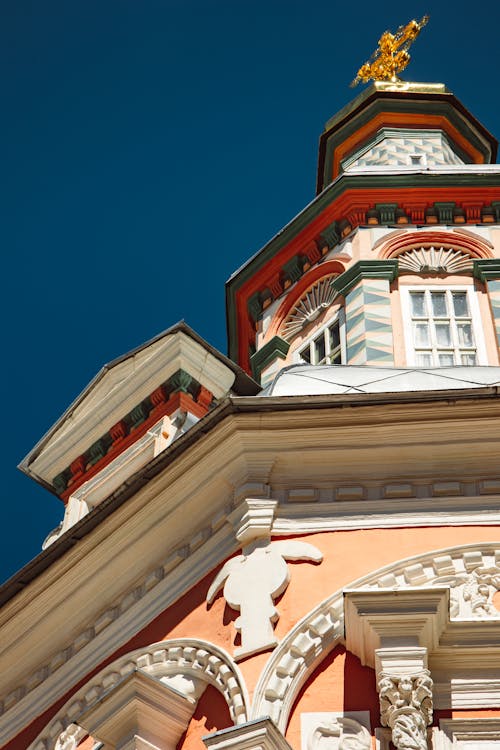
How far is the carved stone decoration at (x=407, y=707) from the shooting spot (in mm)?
8445

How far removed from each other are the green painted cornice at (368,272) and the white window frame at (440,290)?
28 cm

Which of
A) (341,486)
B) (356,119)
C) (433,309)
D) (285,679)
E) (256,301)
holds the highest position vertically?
(356,119)

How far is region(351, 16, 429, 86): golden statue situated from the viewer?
1029 inches

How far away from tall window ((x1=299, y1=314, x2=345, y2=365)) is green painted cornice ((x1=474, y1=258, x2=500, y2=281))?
5.76 feet

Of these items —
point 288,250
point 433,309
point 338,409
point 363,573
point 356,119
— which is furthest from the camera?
point 356,119

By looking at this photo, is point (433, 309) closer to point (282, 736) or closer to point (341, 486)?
point (341, 486)

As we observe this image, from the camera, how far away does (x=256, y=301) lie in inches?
765

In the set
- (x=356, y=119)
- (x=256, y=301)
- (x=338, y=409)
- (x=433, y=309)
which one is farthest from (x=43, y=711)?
(x=356, y=119)

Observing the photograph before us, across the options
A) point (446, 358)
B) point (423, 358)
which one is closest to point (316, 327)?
point (423, 358)

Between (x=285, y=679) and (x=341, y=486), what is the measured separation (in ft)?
5.66

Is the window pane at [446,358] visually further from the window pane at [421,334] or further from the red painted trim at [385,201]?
the red painted trim at [385,201]

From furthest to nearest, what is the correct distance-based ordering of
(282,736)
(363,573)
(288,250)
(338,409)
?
(288,250) → (338,409) → (363,573) → (282,736)

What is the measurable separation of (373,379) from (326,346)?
5.26 m

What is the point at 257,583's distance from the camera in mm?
9914
